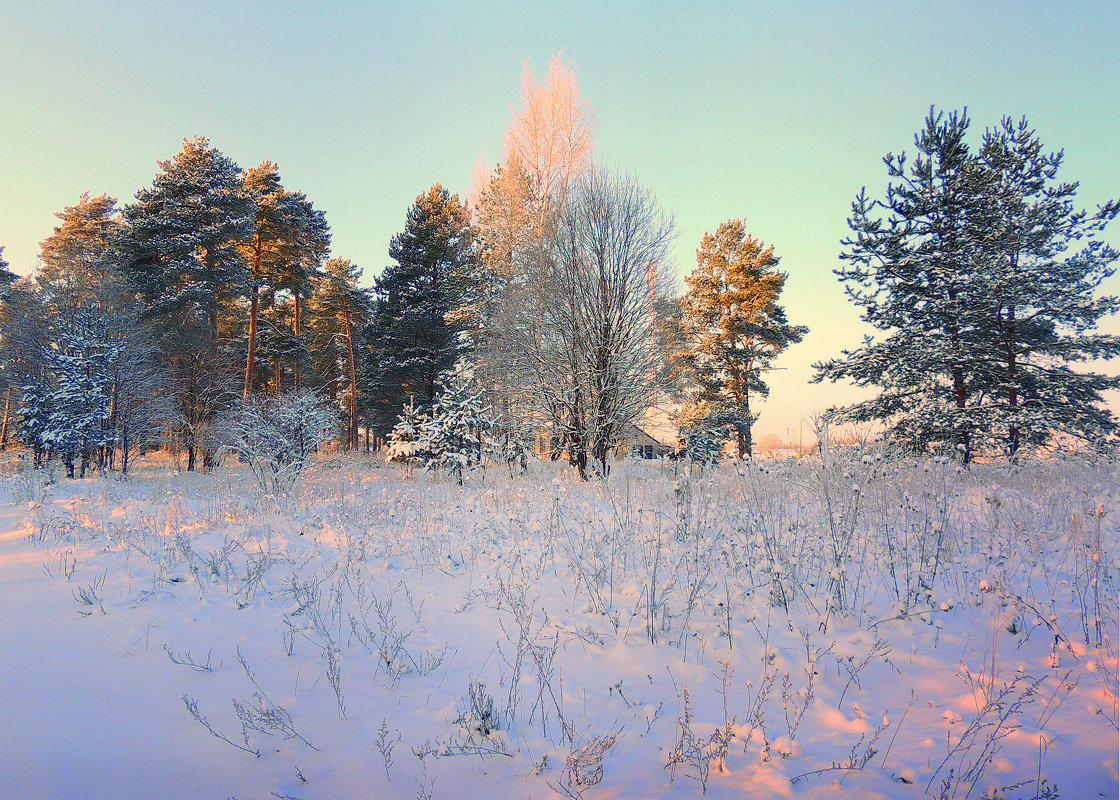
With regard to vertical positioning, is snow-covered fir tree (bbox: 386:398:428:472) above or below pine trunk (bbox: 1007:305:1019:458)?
below

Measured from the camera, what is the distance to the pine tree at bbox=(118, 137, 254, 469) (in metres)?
18.4

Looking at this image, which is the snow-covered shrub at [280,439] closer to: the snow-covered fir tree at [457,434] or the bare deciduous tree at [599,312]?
the snow-covered fir tree at [457,434]

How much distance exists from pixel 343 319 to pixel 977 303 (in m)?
31.0

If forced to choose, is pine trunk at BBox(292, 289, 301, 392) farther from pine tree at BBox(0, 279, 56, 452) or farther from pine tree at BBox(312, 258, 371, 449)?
pine tree at BBox(0, 279, 56, 452)

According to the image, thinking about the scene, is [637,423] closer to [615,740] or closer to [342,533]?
[342,533]

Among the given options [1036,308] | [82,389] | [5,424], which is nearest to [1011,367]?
[1036,308]

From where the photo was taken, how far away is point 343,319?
30.9 meters

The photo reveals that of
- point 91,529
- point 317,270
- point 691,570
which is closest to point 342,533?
point 91,529

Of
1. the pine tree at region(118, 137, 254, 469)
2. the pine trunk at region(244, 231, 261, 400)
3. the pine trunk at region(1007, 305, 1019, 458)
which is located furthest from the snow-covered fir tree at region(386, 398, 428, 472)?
the pine trunk at region(1007, 305, 1019, 458)

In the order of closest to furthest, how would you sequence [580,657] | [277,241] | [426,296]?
[580,657]
[426,296]
[277,241]

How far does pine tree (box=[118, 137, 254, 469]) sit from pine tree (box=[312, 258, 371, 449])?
8283 millimetres

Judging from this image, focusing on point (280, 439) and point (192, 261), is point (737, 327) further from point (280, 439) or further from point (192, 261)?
point (192, 261)

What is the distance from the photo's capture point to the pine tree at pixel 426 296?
2069 cm

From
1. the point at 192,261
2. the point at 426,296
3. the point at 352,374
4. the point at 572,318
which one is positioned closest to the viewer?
the point at 572,318
